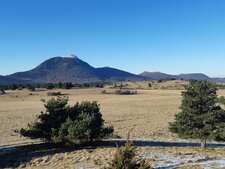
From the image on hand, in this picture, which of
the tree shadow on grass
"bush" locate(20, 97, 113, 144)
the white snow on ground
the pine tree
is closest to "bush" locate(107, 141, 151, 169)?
the white snow on ground

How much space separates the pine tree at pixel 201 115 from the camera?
28188 mm

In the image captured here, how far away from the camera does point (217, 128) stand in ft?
93.4

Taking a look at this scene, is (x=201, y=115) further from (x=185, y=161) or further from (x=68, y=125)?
(x=68, y=125)

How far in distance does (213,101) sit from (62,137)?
11.2m

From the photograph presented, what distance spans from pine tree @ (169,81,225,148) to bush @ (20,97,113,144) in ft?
18.4

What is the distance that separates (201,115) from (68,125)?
962 cm

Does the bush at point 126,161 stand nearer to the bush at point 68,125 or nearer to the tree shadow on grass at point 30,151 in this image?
the tree shadow on grass at point 30,151

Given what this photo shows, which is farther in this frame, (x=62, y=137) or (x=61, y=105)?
(x=61, y=105)

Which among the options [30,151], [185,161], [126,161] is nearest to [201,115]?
[185,161]

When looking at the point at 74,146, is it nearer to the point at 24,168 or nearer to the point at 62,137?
the point at 62,137

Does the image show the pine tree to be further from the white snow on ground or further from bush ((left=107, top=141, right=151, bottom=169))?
bush ((left=107, top=141, right=151, bottom=169))

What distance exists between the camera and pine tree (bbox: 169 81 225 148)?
28.2m

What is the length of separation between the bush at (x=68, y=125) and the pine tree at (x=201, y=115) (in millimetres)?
5619

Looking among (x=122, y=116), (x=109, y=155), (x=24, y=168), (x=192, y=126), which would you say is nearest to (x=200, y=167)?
(x=109, y=155)
